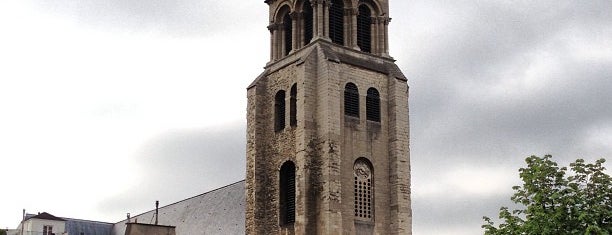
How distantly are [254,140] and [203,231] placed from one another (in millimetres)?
7579

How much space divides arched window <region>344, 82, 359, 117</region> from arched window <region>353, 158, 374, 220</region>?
2.44 meters

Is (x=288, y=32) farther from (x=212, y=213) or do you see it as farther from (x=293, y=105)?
(x=212, y=213)

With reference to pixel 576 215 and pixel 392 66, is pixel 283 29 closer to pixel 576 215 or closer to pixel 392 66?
pixel 392 66

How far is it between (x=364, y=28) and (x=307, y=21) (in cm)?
315

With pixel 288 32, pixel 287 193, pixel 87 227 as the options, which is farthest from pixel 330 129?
pixel 87 227

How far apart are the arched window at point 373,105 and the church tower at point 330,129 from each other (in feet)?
0.17

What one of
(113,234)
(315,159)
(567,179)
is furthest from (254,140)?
(113,234)

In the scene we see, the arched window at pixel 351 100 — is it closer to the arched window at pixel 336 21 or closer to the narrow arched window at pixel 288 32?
the arched window at pixel 336 21

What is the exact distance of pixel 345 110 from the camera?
45.4m

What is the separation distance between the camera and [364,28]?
4912cm

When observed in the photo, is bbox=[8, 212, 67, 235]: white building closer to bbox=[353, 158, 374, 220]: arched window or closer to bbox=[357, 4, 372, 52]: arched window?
bbox=[357, 4, 372, 52]: arched window

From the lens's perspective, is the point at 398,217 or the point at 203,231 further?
the point at 203,231

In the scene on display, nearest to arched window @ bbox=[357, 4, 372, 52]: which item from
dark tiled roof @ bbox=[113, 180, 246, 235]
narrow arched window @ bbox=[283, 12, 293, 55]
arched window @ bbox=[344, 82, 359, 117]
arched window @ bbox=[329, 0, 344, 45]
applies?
arched window @ bbox=[329, 0, 344, 45]

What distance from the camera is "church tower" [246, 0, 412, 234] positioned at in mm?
43688
